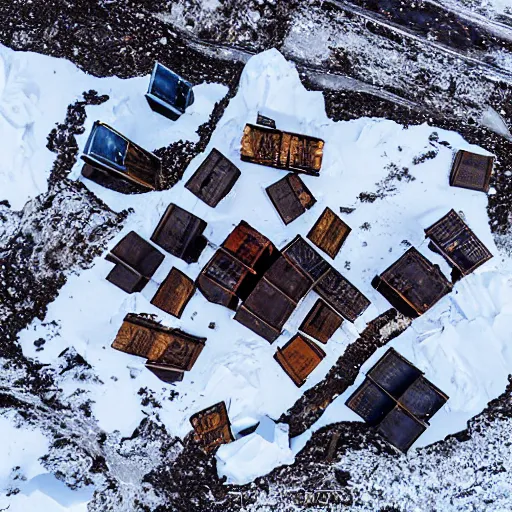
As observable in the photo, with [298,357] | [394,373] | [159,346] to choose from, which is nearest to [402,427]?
[394,373]

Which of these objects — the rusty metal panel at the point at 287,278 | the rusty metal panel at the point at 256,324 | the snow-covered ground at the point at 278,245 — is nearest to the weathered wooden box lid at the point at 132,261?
the snow-covered ground at the point at 278,245

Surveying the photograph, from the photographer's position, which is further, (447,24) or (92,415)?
(447,24)

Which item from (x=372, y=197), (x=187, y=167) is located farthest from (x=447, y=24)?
(x=187, y=167)

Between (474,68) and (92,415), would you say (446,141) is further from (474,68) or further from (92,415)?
(92,415)

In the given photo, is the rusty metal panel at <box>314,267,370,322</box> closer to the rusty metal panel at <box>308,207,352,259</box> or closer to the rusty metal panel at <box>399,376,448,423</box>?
the rusty metal panel at <box>308,207,352,259</box>

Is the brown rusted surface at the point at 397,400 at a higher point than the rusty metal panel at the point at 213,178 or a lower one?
lower

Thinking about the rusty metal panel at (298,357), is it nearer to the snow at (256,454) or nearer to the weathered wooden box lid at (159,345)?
the snow at (256,454)

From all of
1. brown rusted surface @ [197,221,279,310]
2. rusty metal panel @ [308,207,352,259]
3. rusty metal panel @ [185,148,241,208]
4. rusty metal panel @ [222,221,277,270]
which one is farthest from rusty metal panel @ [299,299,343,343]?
rusty metal panel @ [185,148,241,208]
